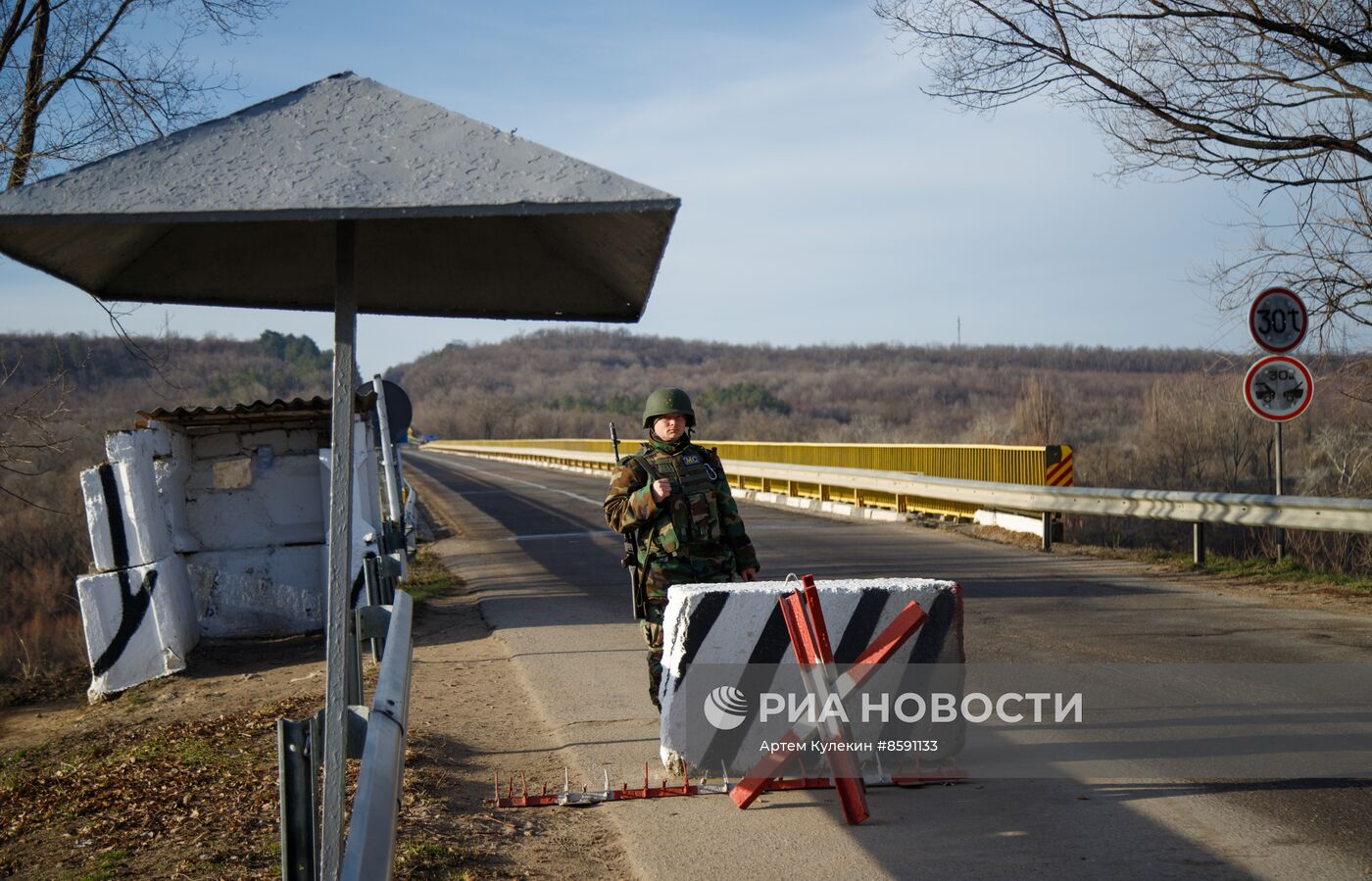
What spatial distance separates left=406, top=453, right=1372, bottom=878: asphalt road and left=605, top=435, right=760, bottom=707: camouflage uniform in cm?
91

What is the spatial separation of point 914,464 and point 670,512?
1778 centimetres

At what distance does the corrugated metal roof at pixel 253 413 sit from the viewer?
11352 mm

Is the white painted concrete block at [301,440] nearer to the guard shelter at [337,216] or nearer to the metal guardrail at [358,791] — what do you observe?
the guard shelter at [337,216]

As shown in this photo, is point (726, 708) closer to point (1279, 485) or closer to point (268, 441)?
point (268, 441)

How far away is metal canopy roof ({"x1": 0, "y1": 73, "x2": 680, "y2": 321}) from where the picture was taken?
328 centimetres

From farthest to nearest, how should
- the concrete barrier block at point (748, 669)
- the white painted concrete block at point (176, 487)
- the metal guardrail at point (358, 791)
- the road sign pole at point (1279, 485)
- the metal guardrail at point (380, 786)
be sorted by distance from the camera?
the road sign pole at point (1279, 485), the white painted concrete block at point (176, 487), the concrete barrier block at point (748, 669), the metal guardrail at point (358, 791), the metal guardrail at point (380, 786)

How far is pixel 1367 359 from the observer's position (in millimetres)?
14000

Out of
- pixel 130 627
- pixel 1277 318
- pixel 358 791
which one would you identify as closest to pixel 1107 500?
pixel 1277 318

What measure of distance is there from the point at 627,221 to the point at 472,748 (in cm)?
419

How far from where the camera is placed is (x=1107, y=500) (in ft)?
51.2

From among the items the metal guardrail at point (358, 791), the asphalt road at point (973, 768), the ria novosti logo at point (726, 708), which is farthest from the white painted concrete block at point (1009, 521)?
the metal guardrail at point (358, 791)

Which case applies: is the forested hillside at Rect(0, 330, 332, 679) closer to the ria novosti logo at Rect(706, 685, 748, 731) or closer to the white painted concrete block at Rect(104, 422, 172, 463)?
the white painted concrete block at Rect(104, 422, 172, 463)

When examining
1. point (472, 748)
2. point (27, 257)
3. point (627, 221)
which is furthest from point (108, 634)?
point (627, 221)

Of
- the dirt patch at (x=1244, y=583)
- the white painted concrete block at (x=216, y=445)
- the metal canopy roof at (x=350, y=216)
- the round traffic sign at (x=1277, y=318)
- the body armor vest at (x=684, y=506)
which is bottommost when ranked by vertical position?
the dirt patch at (x=1244, y=583)
